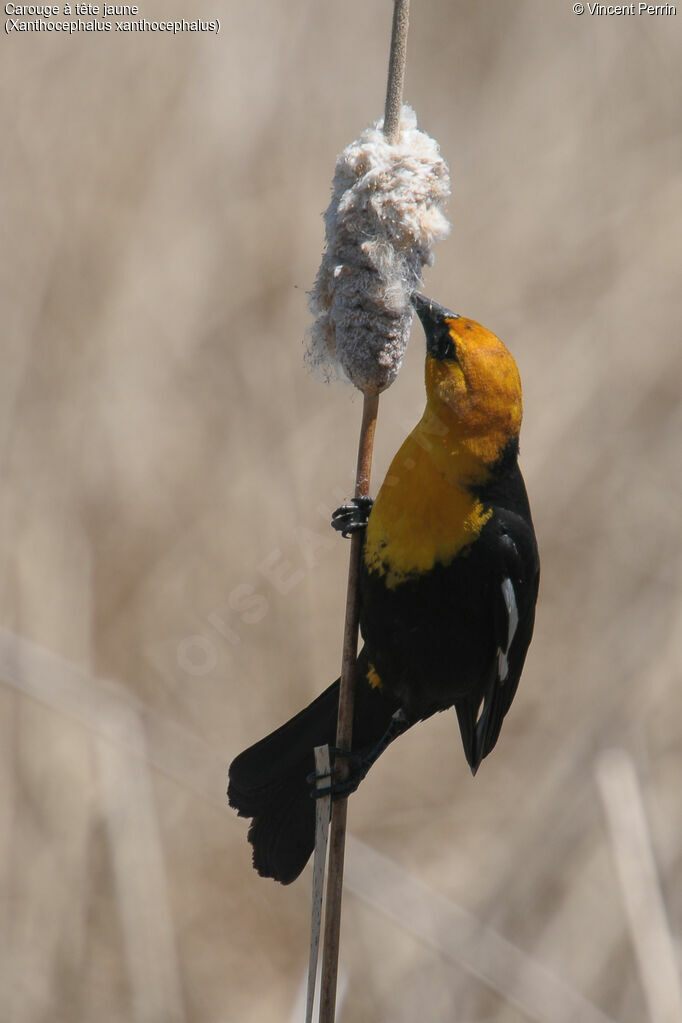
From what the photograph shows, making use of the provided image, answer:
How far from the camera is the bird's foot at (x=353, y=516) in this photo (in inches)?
57.6

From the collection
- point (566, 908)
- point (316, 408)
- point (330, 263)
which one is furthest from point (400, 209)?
point (566, 908)

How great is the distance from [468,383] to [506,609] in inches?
14.6

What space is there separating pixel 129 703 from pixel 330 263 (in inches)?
43.9

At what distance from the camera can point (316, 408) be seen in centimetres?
205

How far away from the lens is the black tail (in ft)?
4.83

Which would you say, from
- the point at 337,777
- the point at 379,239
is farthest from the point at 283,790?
the point at 379,239

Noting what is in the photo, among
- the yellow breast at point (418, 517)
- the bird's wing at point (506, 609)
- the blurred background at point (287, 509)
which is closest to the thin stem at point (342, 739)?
the yellow breast at point (418, 517)

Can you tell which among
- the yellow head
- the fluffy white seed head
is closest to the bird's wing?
the yellow head

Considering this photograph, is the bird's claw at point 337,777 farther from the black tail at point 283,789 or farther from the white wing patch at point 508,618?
the white wing patch at point 508,618

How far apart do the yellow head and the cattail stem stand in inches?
5.0

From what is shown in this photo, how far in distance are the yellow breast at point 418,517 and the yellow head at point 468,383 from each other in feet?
0.17

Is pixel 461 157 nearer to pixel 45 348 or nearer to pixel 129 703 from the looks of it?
pixel 45 348

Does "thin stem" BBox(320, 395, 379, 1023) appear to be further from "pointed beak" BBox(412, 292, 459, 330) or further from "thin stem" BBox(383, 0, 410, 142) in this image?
"thin stem" BBox(383, 0, 410, 142)

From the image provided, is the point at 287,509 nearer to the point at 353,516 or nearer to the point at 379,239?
the point at 353,516
